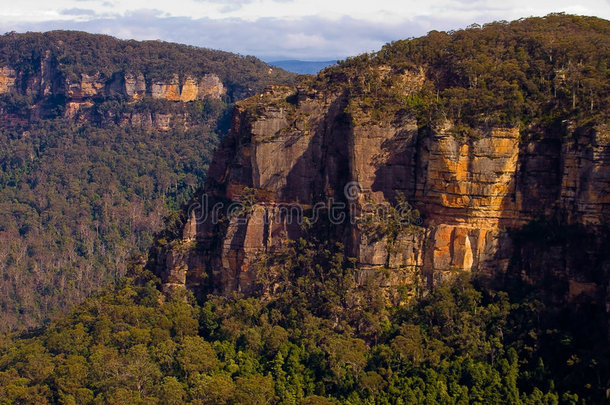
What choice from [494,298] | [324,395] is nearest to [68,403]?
[324,395]

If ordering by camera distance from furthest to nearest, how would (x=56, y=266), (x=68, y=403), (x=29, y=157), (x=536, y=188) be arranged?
1. (x=29, y=157)
2. (x=56, y=266)
3. (x=536, y=188)
4. (x=68, y=403)

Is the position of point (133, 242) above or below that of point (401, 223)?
below

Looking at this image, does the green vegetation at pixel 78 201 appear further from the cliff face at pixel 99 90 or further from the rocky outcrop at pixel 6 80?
the rocky outcrop at pixel 6 80

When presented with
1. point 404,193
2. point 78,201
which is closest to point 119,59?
point 78,201

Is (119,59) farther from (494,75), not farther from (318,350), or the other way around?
(318,350)

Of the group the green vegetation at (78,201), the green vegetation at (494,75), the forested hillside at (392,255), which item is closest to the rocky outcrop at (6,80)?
the green vegetation at (78,201)

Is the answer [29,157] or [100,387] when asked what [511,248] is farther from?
[29,157]
